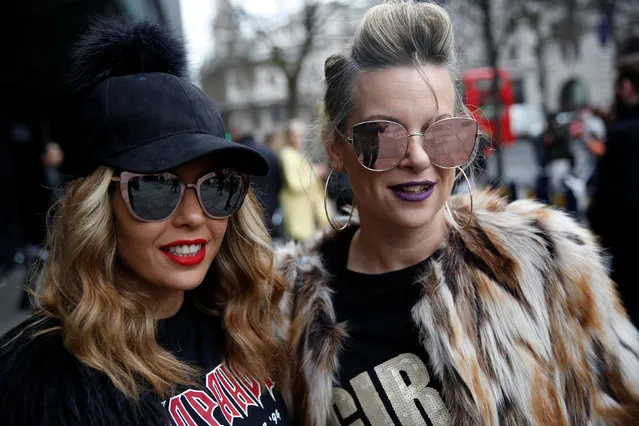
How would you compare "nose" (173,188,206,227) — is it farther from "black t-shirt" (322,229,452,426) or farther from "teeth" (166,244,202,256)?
"black t-shirt" (322,229,452,426)

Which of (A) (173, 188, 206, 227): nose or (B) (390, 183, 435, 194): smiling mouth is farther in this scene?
(B) (390, 183, 435, 194): smiling mouth

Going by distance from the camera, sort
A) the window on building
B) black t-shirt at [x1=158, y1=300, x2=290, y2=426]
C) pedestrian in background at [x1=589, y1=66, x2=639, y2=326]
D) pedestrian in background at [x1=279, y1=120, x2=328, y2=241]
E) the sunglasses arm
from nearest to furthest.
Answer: black t-shirt at [x1=158, y1=300, x2=290, y2=426]
the sunglasses arm
pedestrian in background at [x1=589, y1=66, x2=639, y2=326]
pedestrian in background at [x1=279, y1=120, x2=328, y2=241]
the window on building

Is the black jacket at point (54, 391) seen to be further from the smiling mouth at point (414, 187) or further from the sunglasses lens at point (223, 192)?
the smiling mouth at point (414, 187)

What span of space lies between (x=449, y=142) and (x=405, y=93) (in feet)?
0.71

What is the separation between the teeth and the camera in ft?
6.06

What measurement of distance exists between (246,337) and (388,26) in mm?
1150

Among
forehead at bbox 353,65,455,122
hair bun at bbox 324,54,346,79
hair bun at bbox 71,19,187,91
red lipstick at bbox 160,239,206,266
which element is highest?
hair bun at bbox 71,19,187,91

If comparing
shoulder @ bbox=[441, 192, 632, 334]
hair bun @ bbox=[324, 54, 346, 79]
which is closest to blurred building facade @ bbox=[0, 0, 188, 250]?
hair bun @ bbox=[324, 54, 346, 79]

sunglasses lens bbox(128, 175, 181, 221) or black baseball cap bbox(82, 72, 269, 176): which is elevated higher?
black baseball cap bbox(82, 72, 269, 176)

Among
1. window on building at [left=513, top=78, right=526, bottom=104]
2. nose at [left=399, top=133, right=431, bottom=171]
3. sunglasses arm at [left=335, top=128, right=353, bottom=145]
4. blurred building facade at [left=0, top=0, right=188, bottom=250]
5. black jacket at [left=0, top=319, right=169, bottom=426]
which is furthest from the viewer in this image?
window on building at [left=513, top=78, right=526, bottom=104]

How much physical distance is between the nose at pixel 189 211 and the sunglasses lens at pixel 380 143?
0.59 meters

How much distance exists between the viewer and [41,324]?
1739mm

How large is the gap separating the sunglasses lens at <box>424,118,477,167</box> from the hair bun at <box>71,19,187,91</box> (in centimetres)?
86

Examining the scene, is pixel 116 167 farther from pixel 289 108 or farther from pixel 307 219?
pixel 289 108
